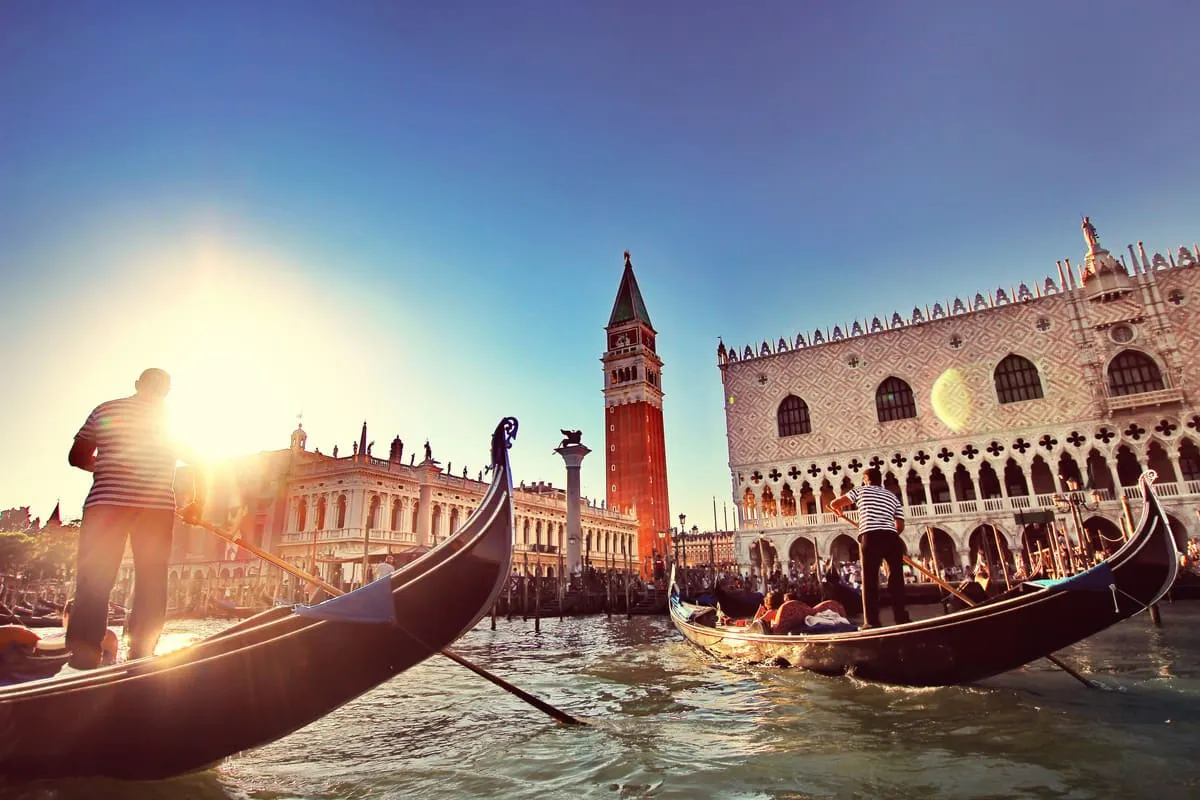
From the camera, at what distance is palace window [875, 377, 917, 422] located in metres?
23.6

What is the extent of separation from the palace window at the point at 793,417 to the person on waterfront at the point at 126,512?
24388 mm

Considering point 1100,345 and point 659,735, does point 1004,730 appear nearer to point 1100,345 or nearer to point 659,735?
point 659,735

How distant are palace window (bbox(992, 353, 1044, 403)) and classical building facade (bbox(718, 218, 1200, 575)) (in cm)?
5

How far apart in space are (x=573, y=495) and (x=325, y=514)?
42.8ft

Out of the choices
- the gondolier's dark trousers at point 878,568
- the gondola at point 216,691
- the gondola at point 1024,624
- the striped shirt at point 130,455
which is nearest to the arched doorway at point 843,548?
the gondolier's dark trousers at point 878,568

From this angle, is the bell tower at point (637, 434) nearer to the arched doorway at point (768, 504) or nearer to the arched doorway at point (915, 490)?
the arched doorway at point (768, 504)

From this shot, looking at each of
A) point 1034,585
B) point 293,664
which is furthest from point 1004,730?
point 293,664

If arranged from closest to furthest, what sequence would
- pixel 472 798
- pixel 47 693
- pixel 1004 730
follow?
1. pixel 47 693
2. pixel 472 798
3. pixel 1004 730

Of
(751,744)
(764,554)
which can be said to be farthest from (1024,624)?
(764,554)

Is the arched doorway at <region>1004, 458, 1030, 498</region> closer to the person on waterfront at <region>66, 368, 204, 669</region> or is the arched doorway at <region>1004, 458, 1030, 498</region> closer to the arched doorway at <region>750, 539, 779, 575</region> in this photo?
the arched doorway at <region>750, 539, 779, 575</region>

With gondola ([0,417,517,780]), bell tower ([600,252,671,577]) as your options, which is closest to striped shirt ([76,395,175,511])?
gondola ([0,417,517,780])

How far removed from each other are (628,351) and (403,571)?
45.1 m

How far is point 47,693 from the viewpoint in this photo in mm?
2369

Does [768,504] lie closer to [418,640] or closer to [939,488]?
[939,488]
